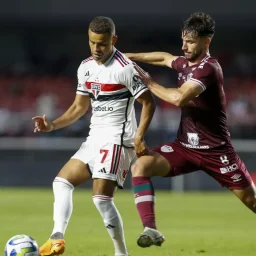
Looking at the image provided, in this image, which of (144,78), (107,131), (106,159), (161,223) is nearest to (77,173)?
(106,159)

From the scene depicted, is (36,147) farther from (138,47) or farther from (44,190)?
(138,47)

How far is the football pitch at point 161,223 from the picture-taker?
28.0ft

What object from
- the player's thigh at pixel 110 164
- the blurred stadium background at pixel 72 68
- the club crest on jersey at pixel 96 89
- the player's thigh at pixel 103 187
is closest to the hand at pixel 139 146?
the player's thigh at pixel 110 164

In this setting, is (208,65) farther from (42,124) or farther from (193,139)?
(42,124)

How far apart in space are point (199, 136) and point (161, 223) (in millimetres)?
4600

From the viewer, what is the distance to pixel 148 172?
713 cm

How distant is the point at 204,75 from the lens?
7.12 m

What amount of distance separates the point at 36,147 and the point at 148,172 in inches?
469

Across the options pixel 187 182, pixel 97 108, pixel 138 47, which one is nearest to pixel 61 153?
pixel 187 182

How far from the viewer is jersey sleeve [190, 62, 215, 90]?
709 cm

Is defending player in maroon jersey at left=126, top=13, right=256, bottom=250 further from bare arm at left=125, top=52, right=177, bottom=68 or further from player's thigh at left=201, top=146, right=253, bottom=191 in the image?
bare arm at left=125, top=52, right=177, bottom=68

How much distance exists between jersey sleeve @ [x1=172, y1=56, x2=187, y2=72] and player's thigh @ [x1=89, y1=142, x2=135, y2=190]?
3.01 ft

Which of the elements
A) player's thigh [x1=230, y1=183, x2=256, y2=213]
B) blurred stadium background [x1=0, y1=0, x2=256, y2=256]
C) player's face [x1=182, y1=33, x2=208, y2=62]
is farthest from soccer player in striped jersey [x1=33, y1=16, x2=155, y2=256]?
blurred stadium background [x1=0, y1=0, x2=256, y2=256]

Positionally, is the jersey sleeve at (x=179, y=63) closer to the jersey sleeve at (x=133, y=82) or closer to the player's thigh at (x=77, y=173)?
the jersey sleeve at (x=133, y=82)
